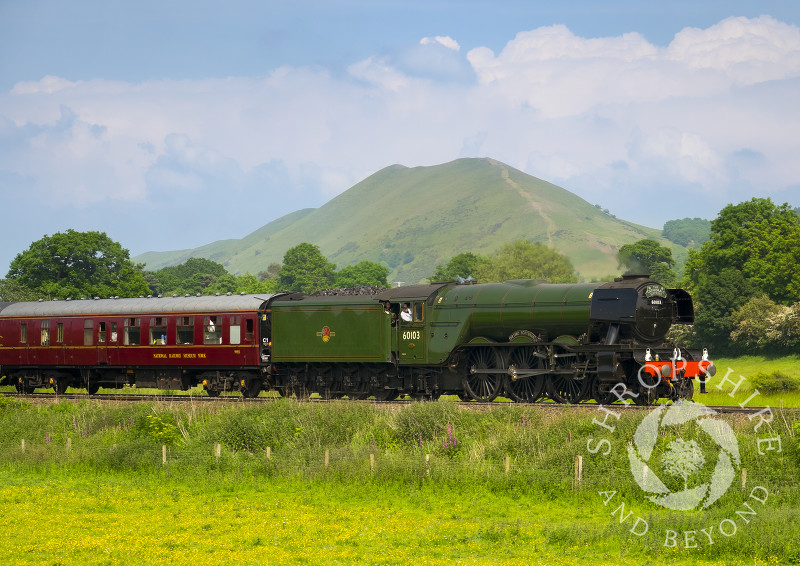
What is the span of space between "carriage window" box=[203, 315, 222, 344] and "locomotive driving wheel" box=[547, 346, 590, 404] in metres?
14.6

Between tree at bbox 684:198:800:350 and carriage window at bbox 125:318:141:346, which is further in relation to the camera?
tree at bbox 684:198:800:350

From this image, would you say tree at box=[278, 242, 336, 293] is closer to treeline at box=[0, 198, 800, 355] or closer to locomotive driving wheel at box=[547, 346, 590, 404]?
treeline at box=[0, 198, 800, 355]

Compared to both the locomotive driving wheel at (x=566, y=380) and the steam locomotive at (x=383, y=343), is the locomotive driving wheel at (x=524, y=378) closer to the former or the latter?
the steam locomotive at (x=383, y=343)

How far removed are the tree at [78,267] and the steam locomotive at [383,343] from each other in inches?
2571

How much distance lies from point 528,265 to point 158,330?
8490 centimetres

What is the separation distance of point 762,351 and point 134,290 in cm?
7301

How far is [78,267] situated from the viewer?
111m

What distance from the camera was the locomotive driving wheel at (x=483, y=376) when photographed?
1210 inches

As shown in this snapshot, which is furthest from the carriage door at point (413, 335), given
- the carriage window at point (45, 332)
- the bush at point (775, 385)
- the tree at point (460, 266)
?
the tree at point (460, 266)

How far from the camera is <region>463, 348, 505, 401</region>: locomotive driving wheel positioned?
101ft

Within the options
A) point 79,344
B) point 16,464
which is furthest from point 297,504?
point 79,344

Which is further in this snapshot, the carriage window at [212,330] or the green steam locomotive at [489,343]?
the carriage window at [212,330]

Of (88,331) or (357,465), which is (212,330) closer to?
(88,331)

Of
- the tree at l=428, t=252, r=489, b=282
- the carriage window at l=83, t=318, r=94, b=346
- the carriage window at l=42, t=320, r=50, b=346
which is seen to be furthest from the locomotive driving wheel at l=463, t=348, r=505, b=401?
the tree at l=428, t=252, r=489, b=282
